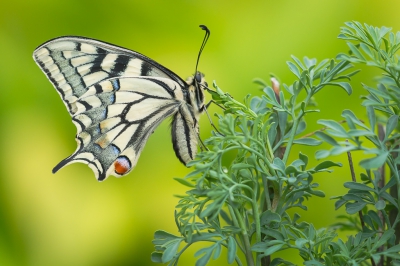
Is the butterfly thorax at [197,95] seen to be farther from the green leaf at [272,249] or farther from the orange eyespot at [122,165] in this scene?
the green leaf at [272,249]

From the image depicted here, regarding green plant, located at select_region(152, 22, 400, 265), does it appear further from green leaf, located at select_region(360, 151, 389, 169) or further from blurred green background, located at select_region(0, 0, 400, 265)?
blurred green background, located at select_region(0, 0, 400, 265)

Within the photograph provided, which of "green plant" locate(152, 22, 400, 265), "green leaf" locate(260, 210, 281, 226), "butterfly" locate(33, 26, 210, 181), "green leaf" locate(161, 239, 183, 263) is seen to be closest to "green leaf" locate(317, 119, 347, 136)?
"green plant" locate(152, 22, 400, 265)

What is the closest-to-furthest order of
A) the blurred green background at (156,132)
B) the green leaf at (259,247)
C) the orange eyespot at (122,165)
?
the green leaf at (259,247) → the orange eyespot at (122,165) → the blurred green background at (156,132)

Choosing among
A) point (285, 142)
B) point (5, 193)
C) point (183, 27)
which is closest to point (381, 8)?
point (183, 27)

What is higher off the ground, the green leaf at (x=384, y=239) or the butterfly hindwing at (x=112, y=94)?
the butterfly hindwing at (x=112, y=94)

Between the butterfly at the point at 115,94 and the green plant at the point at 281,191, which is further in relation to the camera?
the butterfly at the point at 115,94

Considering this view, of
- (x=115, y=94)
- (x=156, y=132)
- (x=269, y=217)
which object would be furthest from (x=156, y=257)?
(x=156, y=132)

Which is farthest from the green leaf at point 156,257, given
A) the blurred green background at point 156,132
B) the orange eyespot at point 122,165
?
the blurred green background at point 156,132

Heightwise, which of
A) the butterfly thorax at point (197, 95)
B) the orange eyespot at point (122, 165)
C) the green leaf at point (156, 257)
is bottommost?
the green leaf at point (156, 257)
